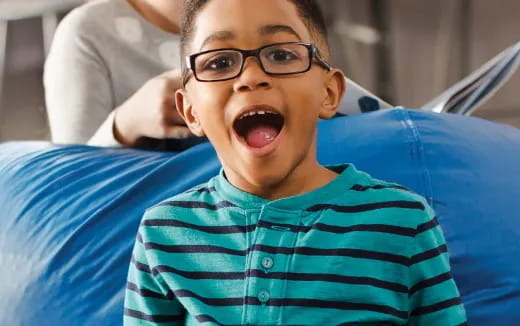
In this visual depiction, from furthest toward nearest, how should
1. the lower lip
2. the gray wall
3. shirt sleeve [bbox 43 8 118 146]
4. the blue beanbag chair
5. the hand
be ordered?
the gray wall, shirt sleeve [bbox 43 8 118 146], the hand, the blue beanbag chair, the lower lip

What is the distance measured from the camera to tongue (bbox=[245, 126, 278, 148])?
2.16 ft

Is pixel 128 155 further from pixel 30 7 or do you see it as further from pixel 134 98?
pixel 30 7

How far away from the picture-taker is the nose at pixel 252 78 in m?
0.66

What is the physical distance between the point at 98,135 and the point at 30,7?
7.14 ft

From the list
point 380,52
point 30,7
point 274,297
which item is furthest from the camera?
point 380,52

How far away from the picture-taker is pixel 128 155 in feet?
3.35

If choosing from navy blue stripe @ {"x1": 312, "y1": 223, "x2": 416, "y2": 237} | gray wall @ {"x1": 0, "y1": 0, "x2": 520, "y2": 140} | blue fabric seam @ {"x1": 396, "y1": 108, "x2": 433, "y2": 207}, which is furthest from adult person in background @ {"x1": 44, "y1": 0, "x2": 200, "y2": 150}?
gray wall @ {"x1": 0, "y1": 0, "x2": 520, "y2": 140}

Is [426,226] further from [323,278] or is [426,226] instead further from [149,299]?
[149,299]

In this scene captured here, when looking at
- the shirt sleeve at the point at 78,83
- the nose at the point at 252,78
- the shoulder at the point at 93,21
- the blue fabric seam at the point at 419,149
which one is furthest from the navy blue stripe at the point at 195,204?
the shoulder at the point at 93,21

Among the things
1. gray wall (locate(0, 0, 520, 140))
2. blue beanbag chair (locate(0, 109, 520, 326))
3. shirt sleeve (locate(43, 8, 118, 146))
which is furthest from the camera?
gray wall (locate(0, 0, 520, 140))

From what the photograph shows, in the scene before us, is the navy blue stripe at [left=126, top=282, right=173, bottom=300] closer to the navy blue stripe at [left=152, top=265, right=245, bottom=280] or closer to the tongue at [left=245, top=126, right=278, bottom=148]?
the navy blue stripe at [left=152, top=265, right=245, bottom=280]

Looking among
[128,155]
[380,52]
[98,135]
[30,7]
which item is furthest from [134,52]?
[380,52]

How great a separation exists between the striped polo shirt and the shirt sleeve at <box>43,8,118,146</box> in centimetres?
76

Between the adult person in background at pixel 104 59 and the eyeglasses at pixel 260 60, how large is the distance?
74 centimetres
